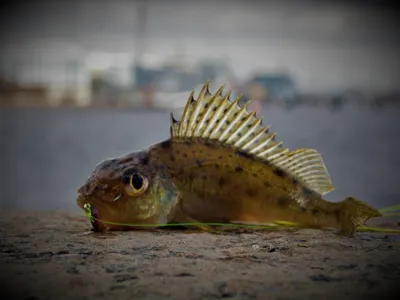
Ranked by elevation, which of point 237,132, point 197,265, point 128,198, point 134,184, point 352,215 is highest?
point 237,132

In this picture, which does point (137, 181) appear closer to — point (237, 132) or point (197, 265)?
point (237, 132)

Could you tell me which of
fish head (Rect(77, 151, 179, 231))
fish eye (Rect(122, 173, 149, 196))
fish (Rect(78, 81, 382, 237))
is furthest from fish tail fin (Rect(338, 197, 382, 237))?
fish eye (Rect(122, 173, 149, 196))

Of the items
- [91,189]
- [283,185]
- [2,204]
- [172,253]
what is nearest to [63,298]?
[172,253]

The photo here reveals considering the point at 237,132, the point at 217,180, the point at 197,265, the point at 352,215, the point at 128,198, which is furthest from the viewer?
the point at 237,132

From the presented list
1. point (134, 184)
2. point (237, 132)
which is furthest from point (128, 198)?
point (237, 132)

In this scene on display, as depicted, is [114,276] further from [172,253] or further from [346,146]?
[346,146]

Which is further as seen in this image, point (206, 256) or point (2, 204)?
point (2, 204)

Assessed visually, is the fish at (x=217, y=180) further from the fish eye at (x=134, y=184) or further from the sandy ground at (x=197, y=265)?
the sandy ground at (x=197, y=265)
